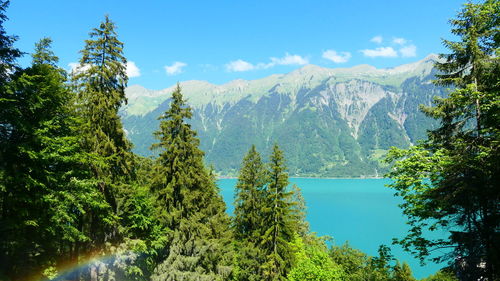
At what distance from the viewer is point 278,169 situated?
74.2 ft

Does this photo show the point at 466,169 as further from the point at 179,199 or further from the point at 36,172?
the point at 36,172

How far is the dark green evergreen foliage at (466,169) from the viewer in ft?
26.6

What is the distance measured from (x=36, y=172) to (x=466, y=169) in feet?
51.3

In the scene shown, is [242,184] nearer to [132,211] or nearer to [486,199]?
[132,211]

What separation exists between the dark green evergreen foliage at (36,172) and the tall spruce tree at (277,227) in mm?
13025

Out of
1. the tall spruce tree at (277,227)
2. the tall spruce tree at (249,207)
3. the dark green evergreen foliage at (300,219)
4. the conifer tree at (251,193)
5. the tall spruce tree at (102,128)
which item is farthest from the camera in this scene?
the dark green evergreen foliage at (300,219)

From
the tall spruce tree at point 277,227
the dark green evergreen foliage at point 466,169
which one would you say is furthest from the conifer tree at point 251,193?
the dark green evergreen foliage at point 466,169

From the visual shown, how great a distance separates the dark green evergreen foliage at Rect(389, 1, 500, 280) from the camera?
812 cm

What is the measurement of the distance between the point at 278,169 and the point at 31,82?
646 inches

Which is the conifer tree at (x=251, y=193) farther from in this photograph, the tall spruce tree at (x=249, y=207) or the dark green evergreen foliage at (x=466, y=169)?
the dark green evergreen foliage at (x=466, y=169)

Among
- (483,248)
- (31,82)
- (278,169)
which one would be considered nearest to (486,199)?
(483,248)

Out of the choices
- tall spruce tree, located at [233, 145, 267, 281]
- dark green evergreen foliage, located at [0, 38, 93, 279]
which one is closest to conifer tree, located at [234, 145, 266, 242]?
tall spruce tree, located at [233, 145, 267, 281]

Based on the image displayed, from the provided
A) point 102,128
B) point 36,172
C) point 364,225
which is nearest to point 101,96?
point 102,128

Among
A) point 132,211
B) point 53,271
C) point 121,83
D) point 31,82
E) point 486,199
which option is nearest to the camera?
point 486,199
